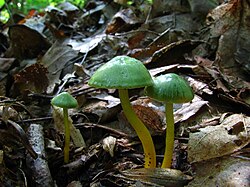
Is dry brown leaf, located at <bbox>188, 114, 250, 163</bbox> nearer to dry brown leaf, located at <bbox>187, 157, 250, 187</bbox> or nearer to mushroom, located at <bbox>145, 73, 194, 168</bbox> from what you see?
dry brown leaf, located at <bbox>187, 157, 250, 187</bbox>

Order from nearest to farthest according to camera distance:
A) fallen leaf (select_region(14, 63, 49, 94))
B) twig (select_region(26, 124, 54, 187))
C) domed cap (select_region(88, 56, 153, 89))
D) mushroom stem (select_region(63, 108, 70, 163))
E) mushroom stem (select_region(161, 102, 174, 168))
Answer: domed cap (select_region(88, 56, 153, 89))
mushroom stem (select_region(161, 102, 174, 168))
twig (select_region(26, 124, 54, 187))
mushroom stem (select_region(63, 108, 70, 163))
fallen leaf (select_region(14, 63, 49, 94))

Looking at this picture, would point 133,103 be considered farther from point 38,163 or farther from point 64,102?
point 38,163

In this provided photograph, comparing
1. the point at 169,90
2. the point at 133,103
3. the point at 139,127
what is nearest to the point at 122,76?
the point at 169,90

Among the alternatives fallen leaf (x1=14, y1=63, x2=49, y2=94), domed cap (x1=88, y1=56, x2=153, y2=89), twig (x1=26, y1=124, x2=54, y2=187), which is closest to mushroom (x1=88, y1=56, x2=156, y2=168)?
domed cap (x1=88, y1=56, x2=153, y2=89)

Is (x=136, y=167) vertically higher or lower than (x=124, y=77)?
lower

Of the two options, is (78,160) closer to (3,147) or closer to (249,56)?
(3,147)

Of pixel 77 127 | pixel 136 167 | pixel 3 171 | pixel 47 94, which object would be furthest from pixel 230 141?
pixel 47 94
